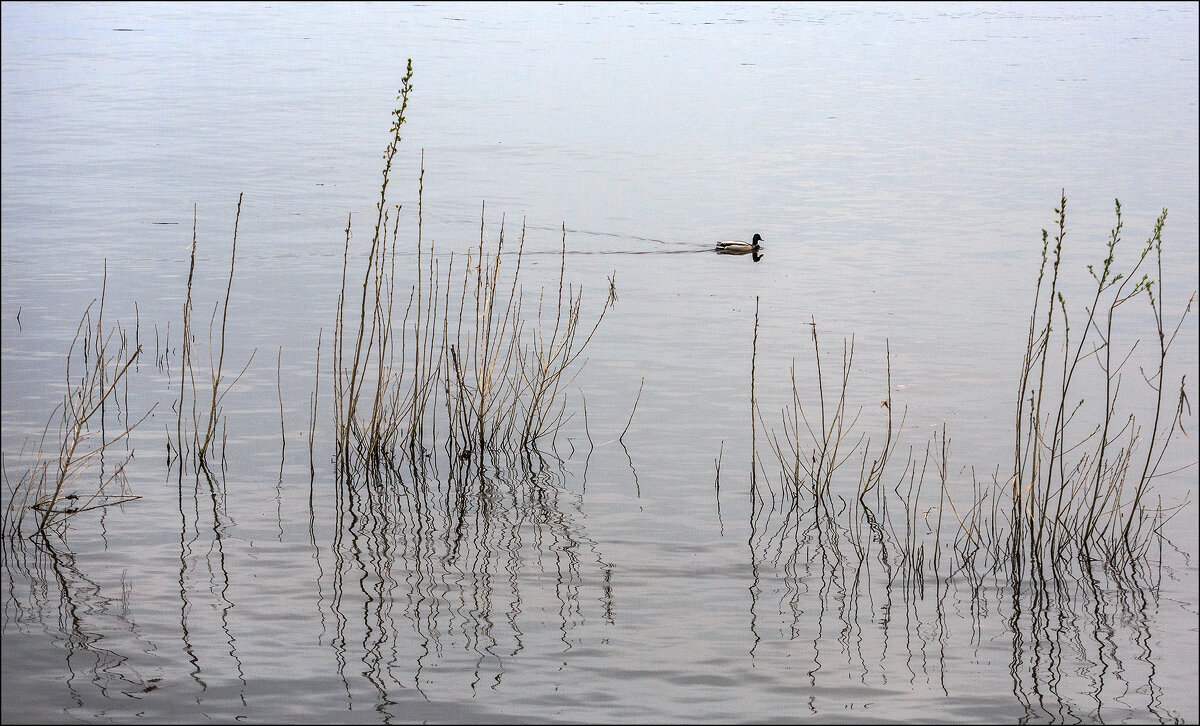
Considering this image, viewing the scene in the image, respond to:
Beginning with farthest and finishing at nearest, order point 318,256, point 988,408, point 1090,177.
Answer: point 1090,177
point 318,256
point 988,408

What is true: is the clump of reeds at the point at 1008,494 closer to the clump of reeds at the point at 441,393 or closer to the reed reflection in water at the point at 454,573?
the reed reflection in water at the point at 454,573

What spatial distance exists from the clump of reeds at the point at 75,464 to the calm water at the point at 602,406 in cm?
14

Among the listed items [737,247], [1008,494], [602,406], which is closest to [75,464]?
[602,406]

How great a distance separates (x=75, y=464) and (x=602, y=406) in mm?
4503

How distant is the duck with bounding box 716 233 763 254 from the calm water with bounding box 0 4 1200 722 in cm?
41

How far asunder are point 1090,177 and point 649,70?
25.8 meters

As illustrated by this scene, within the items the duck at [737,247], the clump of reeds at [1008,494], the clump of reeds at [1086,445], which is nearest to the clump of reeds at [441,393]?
the clump of reeds at [1008,494]

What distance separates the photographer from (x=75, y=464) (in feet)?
32.5

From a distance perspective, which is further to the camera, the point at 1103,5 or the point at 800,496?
the point at 1103,5

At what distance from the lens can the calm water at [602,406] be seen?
269 inches

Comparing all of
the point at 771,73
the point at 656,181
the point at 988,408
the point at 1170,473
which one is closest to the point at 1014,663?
the point at 1170,473

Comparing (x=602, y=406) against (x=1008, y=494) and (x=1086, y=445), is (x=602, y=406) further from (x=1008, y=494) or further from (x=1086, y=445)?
(x=1086, y=445)

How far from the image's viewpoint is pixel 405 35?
67.4 m

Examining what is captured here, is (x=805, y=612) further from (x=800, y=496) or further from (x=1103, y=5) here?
(x=1103, y=5)
